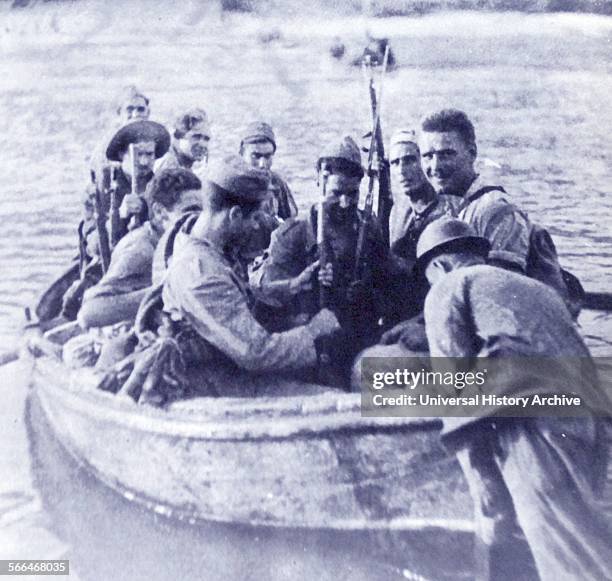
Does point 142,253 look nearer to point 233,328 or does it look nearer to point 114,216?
point 114,216

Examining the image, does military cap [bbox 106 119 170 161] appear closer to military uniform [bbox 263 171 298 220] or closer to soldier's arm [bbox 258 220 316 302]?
military uniform [bbox 263 171 298 220]

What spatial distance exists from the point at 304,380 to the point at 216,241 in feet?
2.17

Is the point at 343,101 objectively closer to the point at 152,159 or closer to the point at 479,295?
the point at 152,159

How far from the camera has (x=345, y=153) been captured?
3.56 meters

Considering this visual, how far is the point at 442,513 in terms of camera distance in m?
3.04

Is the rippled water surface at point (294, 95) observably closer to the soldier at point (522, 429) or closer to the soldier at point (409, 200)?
the soldier at point (409, 200)

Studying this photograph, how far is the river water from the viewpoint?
370cm

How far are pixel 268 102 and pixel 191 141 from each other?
426mm

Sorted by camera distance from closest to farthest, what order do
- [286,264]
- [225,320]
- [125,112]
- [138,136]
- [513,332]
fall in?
[513,332] < [225,320] < [286,264] < [138,136] < [125,112]

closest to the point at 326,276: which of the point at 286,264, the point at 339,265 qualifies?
the point at 339,265

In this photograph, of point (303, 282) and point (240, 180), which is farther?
point (303, 282)

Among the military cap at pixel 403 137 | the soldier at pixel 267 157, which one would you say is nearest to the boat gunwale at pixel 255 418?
the soldier at pixel 267 157

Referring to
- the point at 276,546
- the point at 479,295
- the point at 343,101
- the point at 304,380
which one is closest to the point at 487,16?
the point at 343,101

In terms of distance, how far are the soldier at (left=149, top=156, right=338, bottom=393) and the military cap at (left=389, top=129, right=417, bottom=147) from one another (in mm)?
649
